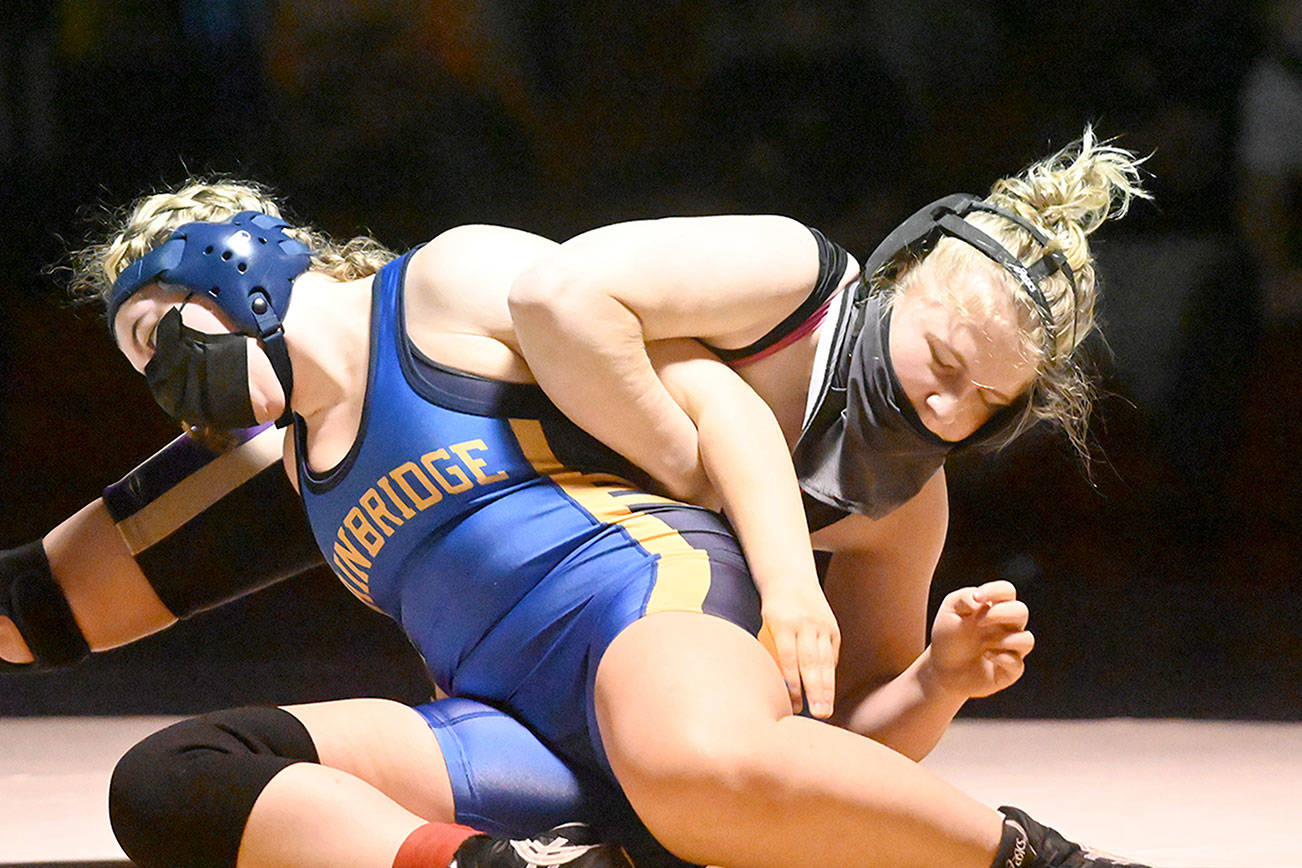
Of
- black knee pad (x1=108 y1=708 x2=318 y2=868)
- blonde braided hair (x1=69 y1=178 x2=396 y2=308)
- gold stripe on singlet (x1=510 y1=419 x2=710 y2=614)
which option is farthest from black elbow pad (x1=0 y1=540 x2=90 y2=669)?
gold stripe on singlet (x1=510 y1=419 x2=710 y2=614)

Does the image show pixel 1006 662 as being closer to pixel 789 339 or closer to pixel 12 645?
pixel 789 339

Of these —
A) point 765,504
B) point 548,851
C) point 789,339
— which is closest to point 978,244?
point 789,339

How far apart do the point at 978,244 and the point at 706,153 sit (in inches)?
30.7

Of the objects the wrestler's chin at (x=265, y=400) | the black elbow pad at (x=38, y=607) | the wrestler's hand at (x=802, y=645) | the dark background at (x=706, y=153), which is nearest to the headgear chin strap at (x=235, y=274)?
the wrestler's chin at (x=265, y=400)

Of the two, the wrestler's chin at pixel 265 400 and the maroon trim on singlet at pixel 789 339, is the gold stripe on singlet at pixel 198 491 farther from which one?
the maroon trim on singlet at pixel 789 339

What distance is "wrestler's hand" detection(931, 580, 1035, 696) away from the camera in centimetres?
106

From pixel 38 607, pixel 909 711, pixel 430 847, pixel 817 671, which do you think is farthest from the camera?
pixel 38 607

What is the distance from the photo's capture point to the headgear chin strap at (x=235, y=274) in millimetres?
1078

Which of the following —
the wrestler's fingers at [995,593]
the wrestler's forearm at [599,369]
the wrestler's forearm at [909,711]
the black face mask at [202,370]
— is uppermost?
the wrestler's fingers at [995,593]

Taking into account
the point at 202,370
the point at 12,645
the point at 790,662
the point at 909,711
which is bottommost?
the point at 12,645

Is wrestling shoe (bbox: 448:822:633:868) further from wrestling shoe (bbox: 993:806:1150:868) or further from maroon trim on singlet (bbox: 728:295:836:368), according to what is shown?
maroon trim on singlet (bbox: 728:295:836:368)

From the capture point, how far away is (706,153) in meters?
1.80

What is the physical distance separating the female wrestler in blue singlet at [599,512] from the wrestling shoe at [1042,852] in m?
0.02

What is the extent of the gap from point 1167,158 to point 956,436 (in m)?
0.93
